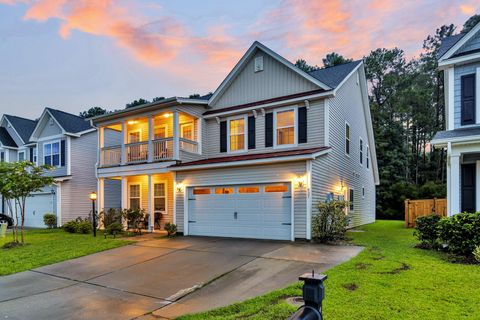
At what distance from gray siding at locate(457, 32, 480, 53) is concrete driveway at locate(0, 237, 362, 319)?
24.6 feet

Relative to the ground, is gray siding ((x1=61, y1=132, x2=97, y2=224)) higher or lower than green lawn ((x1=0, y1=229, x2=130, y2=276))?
higher

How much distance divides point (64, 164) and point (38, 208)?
412cm

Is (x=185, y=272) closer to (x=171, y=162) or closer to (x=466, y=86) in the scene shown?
(x=171, y=162)

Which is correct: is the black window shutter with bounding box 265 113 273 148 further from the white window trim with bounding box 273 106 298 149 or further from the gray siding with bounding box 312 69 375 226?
the gray siding with bounding box 312 69 375 226

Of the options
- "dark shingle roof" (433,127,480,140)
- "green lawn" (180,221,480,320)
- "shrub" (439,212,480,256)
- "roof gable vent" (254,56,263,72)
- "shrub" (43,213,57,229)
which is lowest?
"shrub" (43,213,57,229)

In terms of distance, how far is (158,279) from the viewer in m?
7.04

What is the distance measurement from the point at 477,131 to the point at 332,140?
5.13 meters

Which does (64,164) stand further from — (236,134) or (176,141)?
(236,134)

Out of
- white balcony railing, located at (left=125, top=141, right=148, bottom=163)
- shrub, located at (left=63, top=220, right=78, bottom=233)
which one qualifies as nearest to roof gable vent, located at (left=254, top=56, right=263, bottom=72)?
white balcony railing, located at (left=125, top=141, right=148, bottom=163)

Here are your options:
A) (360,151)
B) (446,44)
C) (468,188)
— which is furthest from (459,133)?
(360,151)

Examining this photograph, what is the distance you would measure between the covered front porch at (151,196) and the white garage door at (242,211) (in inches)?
94.7

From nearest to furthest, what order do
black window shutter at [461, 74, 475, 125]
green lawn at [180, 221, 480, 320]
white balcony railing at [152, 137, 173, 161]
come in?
green lawn at [180, 221, 480, 320], black window shutter at [461, 74, 475, 125], white balcony railing at [152, 137, 173, 161]

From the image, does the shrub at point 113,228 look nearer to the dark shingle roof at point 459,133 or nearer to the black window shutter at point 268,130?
the black window shutter at point 268,130

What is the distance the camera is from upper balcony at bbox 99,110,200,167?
14469mm
